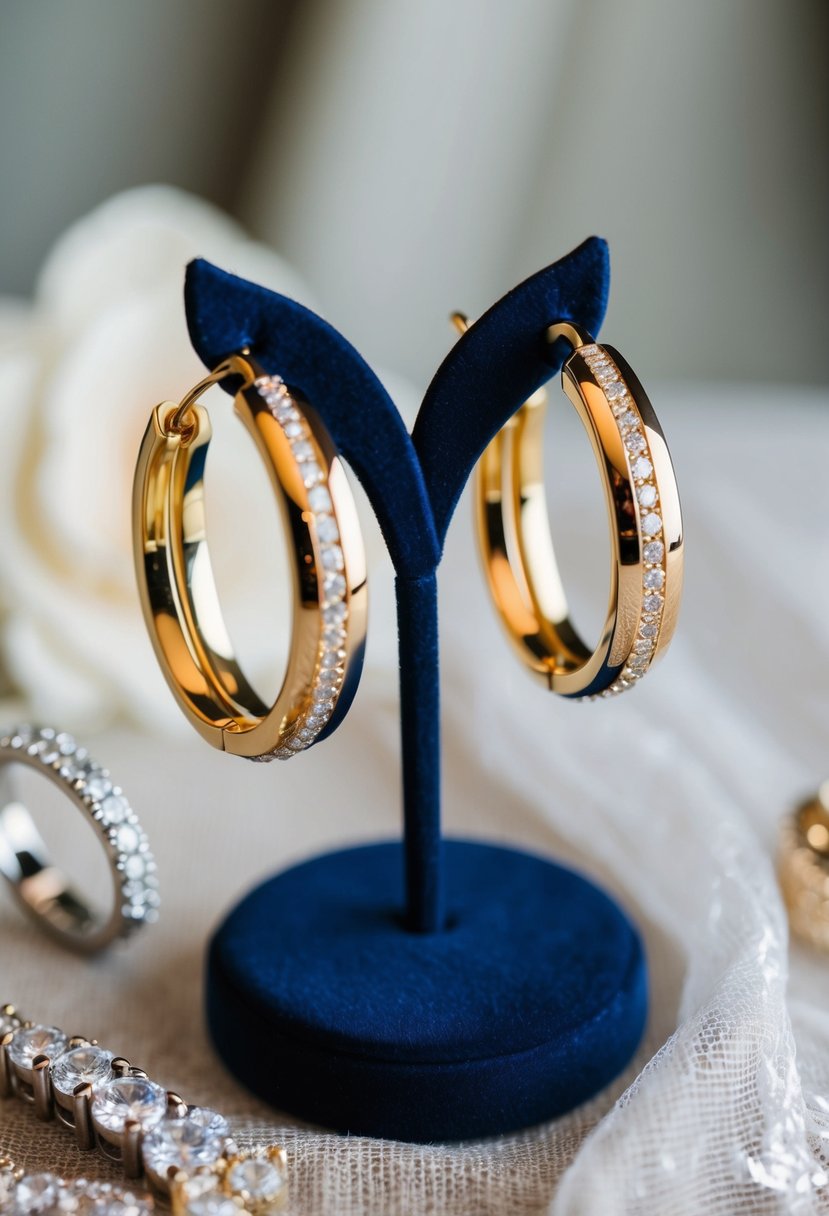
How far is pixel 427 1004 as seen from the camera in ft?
1.93

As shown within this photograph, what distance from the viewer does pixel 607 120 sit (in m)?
1.61

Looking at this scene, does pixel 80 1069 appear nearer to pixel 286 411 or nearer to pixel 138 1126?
pixel 138 1126

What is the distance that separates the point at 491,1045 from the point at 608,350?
0.32 meters

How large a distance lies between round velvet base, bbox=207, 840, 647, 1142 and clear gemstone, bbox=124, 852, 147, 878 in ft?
0.18

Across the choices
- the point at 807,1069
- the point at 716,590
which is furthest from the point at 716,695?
the point at 807,1069

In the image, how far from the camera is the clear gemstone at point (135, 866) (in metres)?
0.65

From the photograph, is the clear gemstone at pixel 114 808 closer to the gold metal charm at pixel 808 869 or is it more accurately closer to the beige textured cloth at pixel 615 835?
the beige textured cloth at pixel 615 835

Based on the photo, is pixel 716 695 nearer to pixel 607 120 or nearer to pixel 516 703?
pixel 516 703

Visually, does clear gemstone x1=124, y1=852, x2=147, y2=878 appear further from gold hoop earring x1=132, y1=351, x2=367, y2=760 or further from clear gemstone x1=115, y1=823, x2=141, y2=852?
gold hoop earring x1=132, y1=351, x2=367, y2=760

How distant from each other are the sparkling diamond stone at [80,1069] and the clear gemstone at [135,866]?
0.35 ft

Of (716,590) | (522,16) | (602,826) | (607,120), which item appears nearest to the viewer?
(602,826)

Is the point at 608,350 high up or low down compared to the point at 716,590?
up

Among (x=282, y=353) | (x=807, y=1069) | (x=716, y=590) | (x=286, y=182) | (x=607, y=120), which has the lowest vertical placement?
(x=807, y=1069)

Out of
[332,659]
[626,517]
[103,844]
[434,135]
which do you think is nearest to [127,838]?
[103,844]
